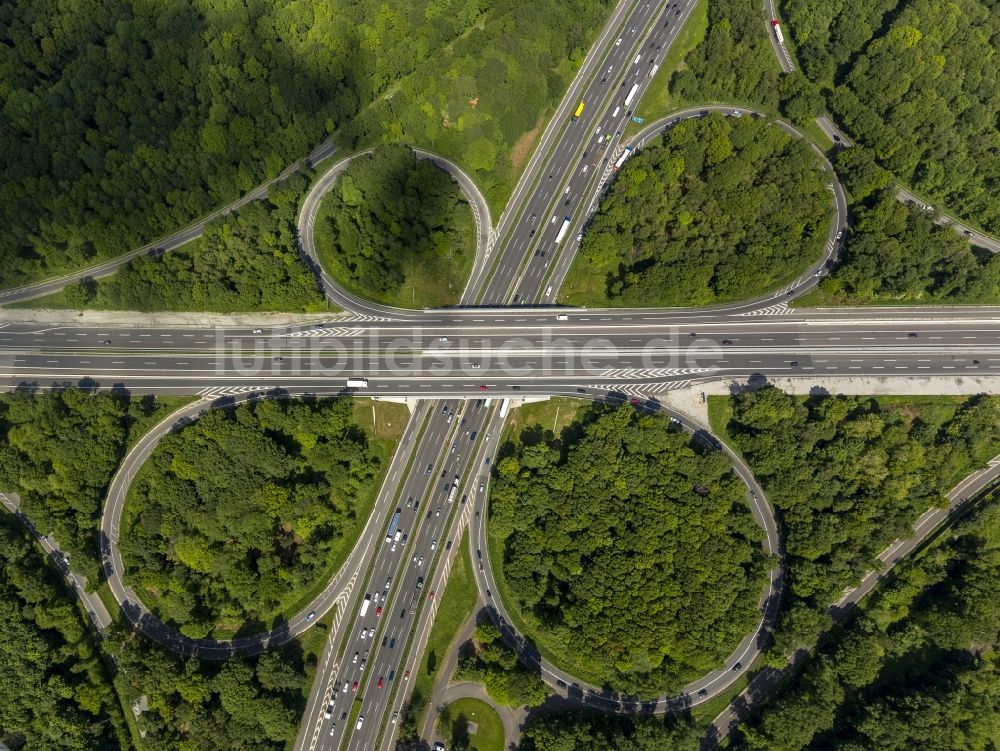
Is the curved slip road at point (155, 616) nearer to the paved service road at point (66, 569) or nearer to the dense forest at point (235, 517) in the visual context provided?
the dense forest at point (235, 517)

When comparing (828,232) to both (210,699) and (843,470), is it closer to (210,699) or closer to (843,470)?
(843,470)

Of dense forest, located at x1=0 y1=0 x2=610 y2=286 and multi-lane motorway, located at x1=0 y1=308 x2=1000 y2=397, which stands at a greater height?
dense forest, located at x1=0 y1=0 x2=610 y2=286

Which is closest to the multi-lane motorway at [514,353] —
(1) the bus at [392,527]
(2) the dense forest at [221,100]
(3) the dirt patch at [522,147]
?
(2) the dense forest at [221,100]

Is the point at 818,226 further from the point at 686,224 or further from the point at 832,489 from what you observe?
the point at 832,489

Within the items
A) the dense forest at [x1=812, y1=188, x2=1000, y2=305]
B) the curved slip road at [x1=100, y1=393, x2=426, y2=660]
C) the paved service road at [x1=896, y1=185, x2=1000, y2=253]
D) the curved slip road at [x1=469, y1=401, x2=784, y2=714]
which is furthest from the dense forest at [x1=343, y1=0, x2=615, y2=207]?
the paved service road at [x1=896, y1=185, x2=1000, y2=253]

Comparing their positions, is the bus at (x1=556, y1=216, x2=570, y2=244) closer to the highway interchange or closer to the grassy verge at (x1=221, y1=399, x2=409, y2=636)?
the highway interchange

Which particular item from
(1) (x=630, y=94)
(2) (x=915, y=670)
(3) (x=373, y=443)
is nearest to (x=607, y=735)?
(2) (x=915, y=670)

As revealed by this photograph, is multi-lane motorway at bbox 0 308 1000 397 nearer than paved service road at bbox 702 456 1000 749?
No
